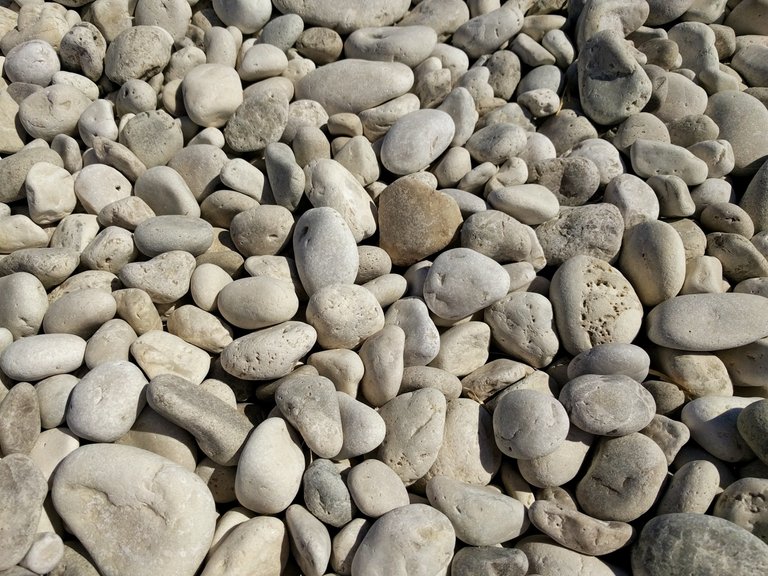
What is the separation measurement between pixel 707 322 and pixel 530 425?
83cm

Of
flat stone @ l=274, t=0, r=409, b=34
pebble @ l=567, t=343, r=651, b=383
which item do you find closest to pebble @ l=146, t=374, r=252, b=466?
pebble @ l=567, t=343, r=651, b=383

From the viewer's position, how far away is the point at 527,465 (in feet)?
6.28

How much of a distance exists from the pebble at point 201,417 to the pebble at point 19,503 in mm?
370

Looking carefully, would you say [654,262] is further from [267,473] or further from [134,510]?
[134,510]

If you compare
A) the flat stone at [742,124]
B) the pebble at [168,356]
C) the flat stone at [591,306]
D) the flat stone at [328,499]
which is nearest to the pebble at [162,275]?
the pebble at [168,356]

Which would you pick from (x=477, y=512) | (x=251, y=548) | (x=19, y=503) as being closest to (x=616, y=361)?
(x=477, y=512)

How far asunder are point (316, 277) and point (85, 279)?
2.97ft

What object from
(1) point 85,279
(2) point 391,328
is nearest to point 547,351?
(2) point 391,328

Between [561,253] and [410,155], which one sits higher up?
[410,155]

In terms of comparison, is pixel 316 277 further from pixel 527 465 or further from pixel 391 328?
pixel 527 465

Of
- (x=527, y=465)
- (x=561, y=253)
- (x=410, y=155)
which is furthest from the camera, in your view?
(x=410, y=155)

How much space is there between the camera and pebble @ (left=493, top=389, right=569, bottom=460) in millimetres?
1844

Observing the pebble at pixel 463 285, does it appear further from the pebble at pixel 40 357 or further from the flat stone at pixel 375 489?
the pebble at pixel 40 357

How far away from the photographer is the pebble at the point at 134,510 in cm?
165
